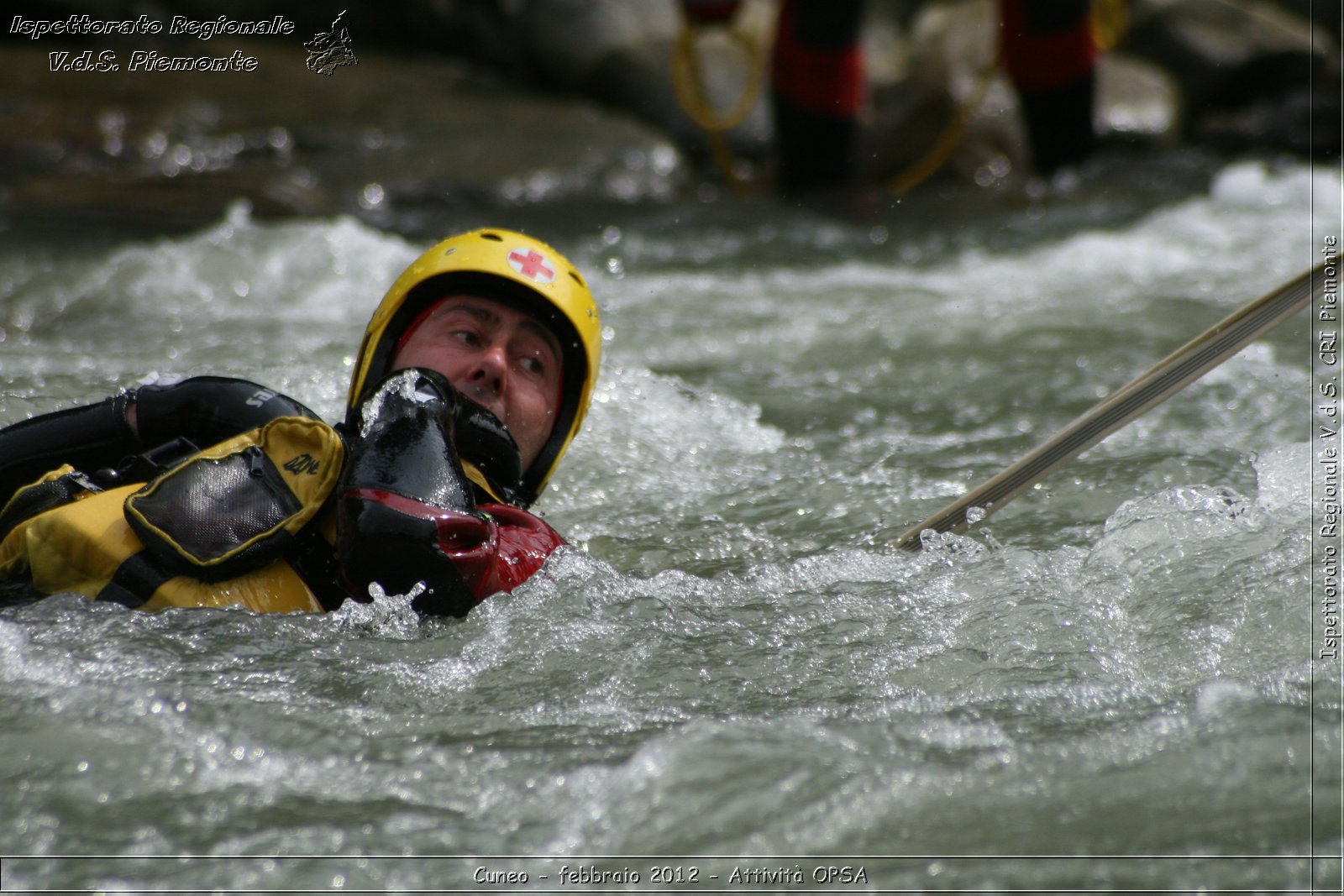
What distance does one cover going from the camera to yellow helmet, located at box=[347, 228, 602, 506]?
3.06 m

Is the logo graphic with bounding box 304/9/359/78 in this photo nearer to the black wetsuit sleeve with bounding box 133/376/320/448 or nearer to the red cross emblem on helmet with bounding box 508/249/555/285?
the red cross emblem on helmet with bounding box 508/249/555/285

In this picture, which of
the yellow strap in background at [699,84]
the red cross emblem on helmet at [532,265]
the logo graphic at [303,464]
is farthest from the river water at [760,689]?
the yellow strap in background at [699,84]

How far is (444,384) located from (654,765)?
39.1 inches

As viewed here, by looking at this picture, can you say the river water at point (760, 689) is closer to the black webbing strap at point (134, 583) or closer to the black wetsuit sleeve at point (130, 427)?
the black webbing strap at point (134, 583)

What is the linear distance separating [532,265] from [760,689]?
1238 mm

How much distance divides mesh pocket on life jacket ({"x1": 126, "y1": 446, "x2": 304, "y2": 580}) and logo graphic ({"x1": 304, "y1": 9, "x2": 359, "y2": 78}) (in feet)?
27.9

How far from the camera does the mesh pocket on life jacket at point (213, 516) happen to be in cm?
246

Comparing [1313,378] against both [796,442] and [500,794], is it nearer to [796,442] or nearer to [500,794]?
[796,442]

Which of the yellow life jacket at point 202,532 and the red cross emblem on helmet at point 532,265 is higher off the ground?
the red cross emblem on helmet at point 532,265

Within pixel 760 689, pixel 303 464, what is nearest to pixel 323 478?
pixel 303 464

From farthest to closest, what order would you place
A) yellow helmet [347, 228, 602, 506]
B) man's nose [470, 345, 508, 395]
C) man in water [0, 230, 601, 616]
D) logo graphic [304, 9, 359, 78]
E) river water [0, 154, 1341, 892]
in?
1. logo graphic [304, 9, 359, 78]
2. yellow helmet [347, 228, 602, 506]
3. man's nose [470, 345, 508, 395]
4. man in water [0, 230, 601, 616]
5. river water [0, 154, 1341, 892]

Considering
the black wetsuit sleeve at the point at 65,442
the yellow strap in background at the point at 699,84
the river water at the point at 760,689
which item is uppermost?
the black wetsuit sleeve at the point at 65,442

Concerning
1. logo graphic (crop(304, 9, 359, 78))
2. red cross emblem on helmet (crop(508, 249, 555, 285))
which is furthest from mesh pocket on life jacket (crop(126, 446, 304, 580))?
logo graphic (crop(304, 9, 359, 78))

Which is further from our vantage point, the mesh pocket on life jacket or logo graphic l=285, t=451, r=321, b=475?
logo graphic l=285, t=451, r=321, b=475
